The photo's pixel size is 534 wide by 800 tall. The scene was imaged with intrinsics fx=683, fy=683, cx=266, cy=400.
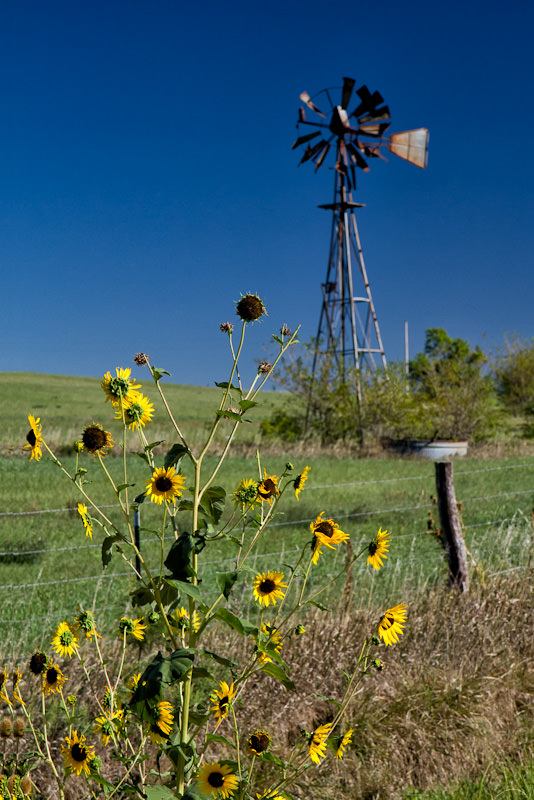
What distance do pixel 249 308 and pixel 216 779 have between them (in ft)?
3.46

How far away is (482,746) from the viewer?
3031mm

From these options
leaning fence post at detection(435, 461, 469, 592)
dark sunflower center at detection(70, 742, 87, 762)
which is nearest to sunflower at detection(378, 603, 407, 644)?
dark sunflower center at detection(70, 742, 87, 762)

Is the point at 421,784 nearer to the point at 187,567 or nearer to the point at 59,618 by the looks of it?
the point at 187,567

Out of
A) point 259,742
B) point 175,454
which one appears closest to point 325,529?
point 175,454

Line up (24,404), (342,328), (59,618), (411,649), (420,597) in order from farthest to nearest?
(24,404) → (342,328) → (59,618) → (420,597) → (411,649)

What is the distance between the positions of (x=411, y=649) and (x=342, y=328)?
14461 millimetres

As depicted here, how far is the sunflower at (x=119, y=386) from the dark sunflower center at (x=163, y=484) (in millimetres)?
201

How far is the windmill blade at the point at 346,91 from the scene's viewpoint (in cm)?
1783

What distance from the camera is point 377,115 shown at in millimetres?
17953

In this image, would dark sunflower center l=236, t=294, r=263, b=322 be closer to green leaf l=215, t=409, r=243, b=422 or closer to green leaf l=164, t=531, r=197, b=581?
green leaf l=215, t=409, r=243, b=422

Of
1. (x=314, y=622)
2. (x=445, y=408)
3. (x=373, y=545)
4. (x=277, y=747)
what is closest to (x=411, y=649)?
(x=314, y=622)

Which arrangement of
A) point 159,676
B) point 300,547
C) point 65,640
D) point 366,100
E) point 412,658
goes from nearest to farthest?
point 159,676, point 65,640, point 412,658, point 300,547, point 366,100

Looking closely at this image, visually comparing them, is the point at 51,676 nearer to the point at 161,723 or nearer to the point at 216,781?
the point at 161,723

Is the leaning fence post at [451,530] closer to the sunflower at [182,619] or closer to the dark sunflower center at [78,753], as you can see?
the sunflower at [182,619]
